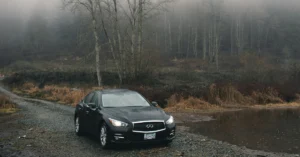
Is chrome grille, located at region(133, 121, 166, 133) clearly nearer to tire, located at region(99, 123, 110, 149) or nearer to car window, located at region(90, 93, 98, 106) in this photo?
tire, located at region(99, 123, 110, 149)

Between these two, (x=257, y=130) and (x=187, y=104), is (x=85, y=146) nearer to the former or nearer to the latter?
(x=257, y=130)

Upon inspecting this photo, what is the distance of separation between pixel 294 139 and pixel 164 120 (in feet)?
Result: 16.4

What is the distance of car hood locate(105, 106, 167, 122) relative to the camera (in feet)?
29.7

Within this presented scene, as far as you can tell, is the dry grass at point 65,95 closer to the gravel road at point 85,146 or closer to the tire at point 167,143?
the gravel road at point 85,146

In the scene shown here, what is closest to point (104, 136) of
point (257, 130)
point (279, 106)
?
point (257, 130)

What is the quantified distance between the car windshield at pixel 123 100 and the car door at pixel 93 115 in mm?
283

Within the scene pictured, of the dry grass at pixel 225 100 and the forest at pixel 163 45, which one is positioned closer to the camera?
the dry grass at pixel 225 100

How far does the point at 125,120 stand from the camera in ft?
29.4

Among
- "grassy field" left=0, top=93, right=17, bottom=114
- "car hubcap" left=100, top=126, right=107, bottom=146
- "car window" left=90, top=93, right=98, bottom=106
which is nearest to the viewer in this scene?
"car hubcap" left=100, top=126, right=107, bottom=146

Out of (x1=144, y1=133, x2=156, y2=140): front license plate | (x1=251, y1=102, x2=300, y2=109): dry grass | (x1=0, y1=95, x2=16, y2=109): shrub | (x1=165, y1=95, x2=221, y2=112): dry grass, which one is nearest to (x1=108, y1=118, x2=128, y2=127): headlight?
(x1=144, y1=133, x2=156, y2=140): front license plate

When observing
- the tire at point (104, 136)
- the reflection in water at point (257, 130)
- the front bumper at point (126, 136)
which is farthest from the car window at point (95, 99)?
the reflection in water at point (257, 130)

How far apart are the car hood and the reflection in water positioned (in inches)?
116

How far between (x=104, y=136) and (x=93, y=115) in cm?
109

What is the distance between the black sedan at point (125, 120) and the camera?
29.2 feet
